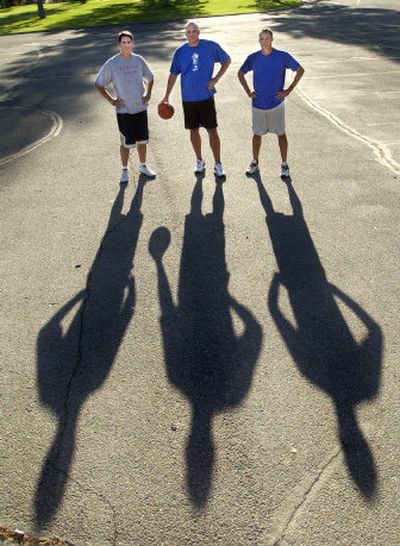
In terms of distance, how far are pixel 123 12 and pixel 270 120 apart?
29178 millimetres

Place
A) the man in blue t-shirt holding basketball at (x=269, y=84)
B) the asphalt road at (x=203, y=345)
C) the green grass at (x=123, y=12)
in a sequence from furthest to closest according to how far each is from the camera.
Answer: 1. the green grass at (x=123, y=12)
2. the man in blue t-shirt holding basketball at (x=269, y=84)
3. the asphalt road at (x=203, y=345)

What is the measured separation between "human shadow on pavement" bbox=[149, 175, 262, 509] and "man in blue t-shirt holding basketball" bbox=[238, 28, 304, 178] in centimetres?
212

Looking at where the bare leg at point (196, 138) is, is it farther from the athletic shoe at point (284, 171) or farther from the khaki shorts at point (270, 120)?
the athletic shoe at point (284, 171)

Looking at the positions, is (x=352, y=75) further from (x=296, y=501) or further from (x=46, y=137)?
(x=296, y=501)

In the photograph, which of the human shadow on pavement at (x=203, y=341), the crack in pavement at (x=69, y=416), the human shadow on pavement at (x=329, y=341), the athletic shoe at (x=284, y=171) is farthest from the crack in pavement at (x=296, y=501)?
the athletic shoe at (x=284, y=171)

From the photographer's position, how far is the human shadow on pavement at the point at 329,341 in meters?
3.52

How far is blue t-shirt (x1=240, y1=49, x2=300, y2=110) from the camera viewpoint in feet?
22.5

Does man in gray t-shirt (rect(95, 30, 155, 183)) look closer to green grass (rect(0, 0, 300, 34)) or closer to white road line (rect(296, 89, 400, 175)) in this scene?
white road line (rect(296, 89, 400, 175))

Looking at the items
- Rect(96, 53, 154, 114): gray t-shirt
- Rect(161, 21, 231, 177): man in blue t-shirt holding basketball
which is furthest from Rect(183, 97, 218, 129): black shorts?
Rect(96, 53, 154, 114): gray t-shirt

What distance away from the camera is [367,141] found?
356 inches

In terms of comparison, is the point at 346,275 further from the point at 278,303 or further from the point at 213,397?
the point at 213,397

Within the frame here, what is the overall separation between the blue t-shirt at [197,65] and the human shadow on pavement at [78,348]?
2484 mm

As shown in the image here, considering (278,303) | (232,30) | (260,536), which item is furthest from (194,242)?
(232,30)

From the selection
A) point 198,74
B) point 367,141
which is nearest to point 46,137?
point 198,74
